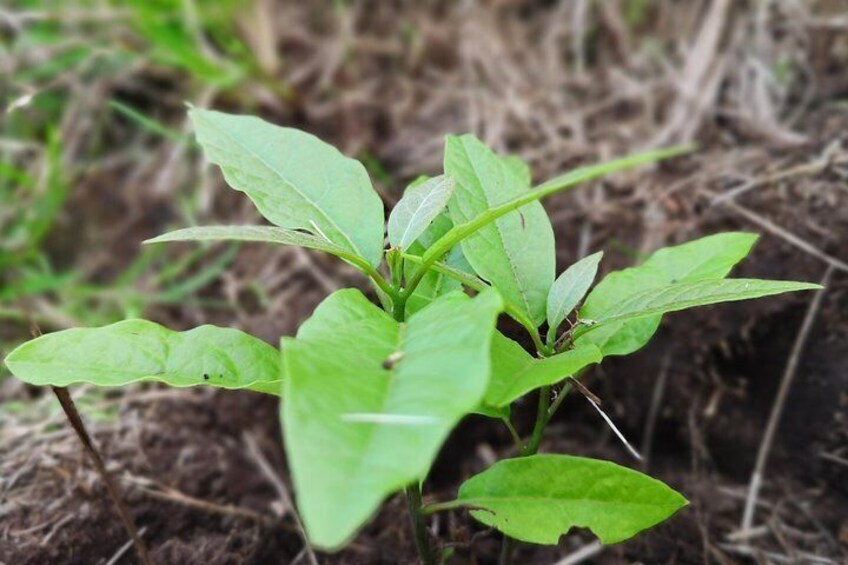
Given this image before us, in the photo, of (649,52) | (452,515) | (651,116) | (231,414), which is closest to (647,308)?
(452,515)

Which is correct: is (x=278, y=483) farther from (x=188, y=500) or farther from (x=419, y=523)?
(x=419, y=523)

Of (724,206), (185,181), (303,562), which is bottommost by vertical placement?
(303,562)

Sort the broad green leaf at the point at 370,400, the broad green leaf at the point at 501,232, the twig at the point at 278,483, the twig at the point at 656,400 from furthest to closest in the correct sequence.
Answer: the twig at the point at 656,400, the twig at the point at 278,483, the broad green leaf at the point at 501,232, the broad green leaf at the point at 370,400

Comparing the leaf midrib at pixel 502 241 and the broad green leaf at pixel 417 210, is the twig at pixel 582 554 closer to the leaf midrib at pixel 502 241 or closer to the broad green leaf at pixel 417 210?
the leaf midrib at pixel 502 241

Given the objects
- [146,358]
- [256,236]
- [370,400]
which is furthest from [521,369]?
[146,358]

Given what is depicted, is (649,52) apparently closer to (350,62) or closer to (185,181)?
(350,62)

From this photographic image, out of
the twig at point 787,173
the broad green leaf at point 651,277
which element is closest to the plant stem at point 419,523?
the broad green leaf at point 651,277
